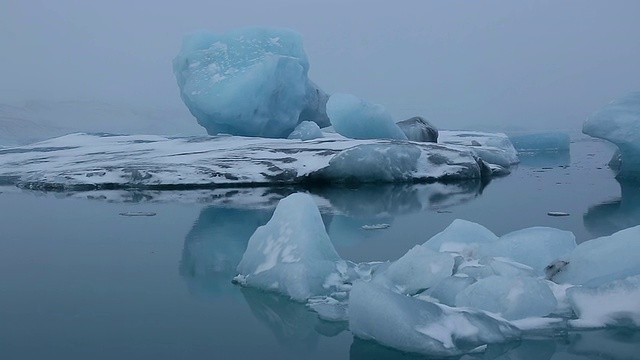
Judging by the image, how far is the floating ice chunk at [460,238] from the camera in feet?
9.81

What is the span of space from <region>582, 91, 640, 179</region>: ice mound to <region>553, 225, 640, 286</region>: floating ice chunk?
5.64 m

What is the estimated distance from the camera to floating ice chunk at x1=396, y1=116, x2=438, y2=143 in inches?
485

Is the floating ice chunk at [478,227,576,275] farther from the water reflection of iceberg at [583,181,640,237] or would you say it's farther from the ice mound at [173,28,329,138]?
the ice mound at [173,28,329,138]

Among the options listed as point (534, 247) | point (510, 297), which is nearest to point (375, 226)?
point (534, 247)

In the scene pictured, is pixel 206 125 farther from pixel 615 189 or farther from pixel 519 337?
pixel 519 337

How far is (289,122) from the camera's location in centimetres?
1302

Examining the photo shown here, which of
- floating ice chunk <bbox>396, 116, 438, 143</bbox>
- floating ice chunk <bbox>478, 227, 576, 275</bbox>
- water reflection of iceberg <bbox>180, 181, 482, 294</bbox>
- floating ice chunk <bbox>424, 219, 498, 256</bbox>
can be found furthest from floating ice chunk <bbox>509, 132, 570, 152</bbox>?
floating ice chunk <bbox>478, 227, 576, 275</bbox>

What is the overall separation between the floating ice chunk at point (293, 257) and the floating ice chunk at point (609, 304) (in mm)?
910

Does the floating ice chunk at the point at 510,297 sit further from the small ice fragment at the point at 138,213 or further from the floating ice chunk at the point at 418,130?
the floating ice chunk at the point at 418,130

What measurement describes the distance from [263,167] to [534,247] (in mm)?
5420

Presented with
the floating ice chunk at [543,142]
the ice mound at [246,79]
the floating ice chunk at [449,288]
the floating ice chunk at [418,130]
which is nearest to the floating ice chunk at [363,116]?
the floating ice chunk at [418,130]

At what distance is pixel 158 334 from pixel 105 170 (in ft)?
20.5

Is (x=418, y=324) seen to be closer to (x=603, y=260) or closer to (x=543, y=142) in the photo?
(x=603, y=260)

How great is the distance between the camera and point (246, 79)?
1168 cm
